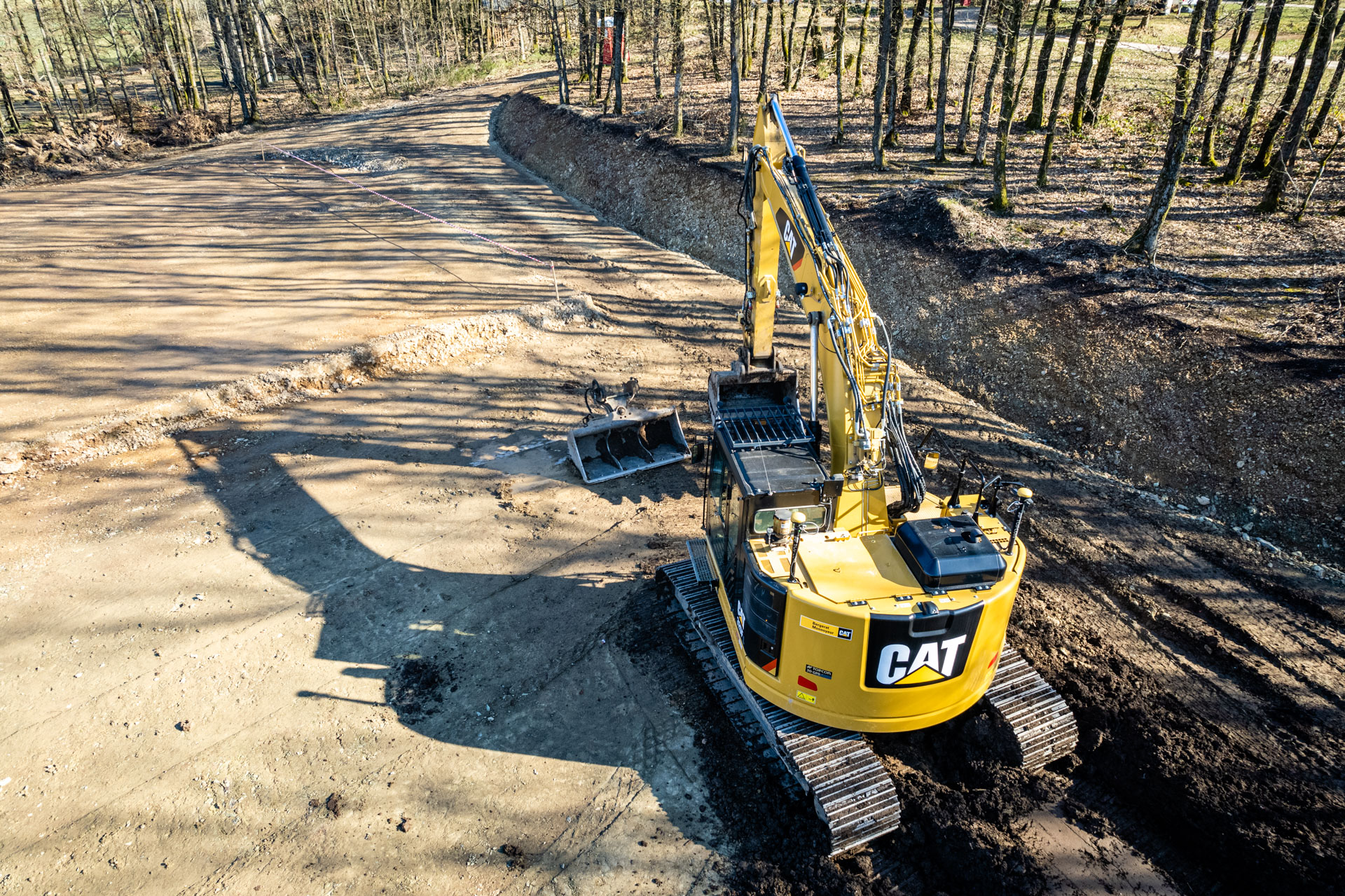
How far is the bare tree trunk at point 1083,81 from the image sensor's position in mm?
20406

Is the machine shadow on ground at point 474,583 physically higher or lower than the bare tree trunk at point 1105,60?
lower

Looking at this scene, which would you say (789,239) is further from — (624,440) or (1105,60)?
(1105,60)

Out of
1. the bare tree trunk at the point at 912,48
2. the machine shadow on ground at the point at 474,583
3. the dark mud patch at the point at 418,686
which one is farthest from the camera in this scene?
the bare tree trunk at the point at 912,48

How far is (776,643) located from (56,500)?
12260 mm

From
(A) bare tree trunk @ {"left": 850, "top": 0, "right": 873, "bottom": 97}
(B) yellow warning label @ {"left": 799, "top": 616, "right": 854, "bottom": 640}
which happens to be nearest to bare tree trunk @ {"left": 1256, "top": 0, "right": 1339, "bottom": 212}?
(A) bare tree trunk @ {"left": 850, "top": 0, "right": 873, "bottom": 97}

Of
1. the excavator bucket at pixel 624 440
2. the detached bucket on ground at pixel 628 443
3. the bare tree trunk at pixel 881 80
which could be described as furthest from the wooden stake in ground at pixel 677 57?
the detached bucket on ground at pixel 628 443

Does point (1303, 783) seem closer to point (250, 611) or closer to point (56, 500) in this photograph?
point (250, 611)

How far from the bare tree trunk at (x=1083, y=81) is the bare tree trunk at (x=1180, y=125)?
535 cm

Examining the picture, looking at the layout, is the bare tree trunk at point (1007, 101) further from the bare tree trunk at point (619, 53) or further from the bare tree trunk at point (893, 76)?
the bare tree trunk at point (619, 53)

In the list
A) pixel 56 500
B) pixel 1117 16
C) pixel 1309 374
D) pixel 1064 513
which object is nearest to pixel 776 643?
pixel 1064 513

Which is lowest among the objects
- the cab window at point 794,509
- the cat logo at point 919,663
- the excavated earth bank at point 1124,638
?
the excavated earth bank at point 1124,638

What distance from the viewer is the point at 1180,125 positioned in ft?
47.4

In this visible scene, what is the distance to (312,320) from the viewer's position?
1739 centimetres

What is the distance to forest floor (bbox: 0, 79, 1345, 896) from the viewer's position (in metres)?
7.30
